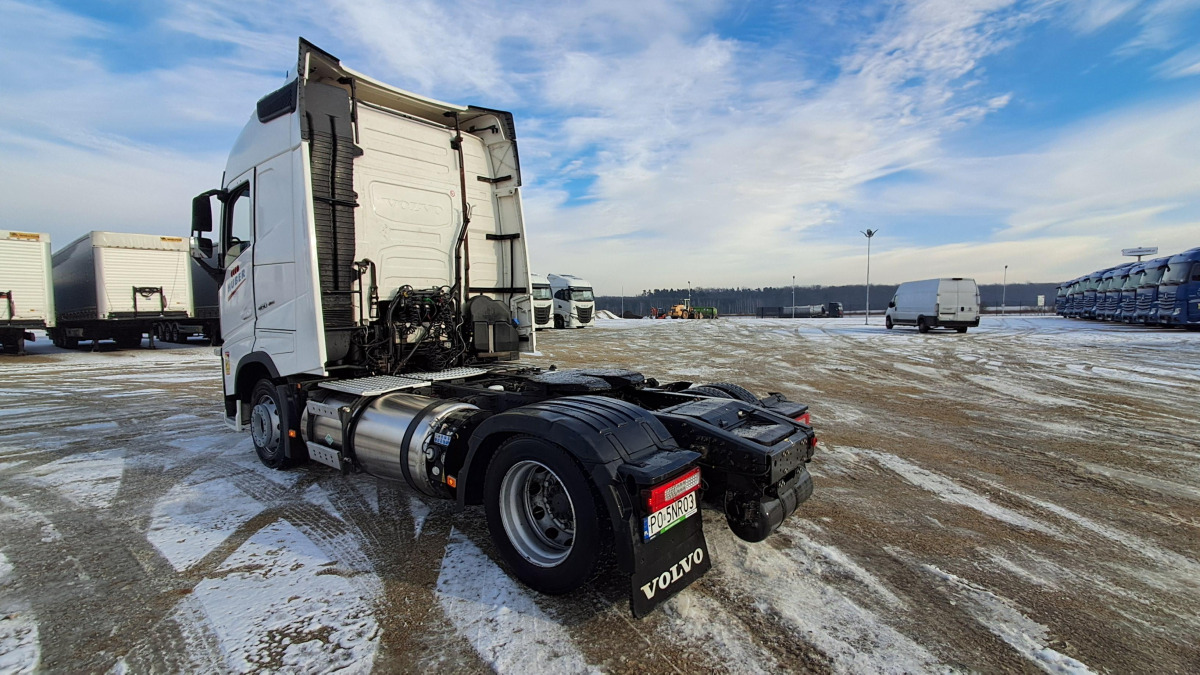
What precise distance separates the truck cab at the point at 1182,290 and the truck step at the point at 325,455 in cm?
3433

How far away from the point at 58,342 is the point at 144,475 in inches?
980

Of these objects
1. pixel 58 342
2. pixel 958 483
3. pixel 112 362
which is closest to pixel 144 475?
pixel 958 483

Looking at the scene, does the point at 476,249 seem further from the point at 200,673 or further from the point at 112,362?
the point at 112,362

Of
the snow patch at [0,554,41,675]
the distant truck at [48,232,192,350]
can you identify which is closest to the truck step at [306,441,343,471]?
the snow patch at [0,554,41,675]

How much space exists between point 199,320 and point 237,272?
19616 millimetres

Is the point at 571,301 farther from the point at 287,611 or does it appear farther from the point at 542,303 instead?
the point at 287,611

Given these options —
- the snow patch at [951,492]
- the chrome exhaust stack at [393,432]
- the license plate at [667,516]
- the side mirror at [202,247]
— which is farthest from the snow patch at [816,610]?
the side mirror at [202,247]

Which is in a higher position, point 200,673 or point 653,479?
point 653,479

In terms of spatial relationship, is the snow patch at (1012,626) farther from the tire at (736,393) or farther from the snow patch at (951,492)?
the tire at (736,393)

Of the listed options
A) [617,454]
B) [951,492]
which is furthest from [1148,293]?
[617,454]

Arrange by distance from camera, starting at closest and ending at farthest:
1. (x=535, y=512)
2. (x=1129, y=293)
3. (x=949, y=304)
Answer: (x=535, y=512) → (x=949, y=304) → (x=1129, y=293)

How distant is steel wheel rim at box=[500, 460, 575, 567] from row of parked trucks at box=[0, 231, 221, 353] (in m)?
18.3

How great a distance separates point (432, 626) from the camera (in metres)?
2.84

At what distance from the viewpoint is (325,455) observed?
4.90 metres
